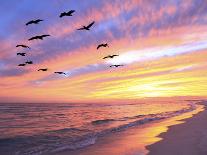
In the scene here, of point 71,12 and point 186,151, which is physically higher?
point 71,12

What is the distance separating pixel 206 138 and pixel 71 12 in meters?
12.1

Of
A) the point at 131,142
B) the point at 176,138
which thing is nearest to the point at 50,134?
the point at 131,142

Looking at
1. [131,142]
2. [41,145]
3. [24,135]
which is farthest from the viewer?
[24,135]

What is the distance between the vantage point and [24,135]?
2872 cm

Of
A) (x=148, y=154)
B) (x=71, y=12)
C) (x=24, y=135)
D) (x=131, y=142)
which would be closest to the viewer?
(x=71, y=12)

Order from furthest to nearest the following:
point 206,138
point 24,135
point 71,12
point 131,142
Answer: point 24,135, point 131,142, point 206,138, point 71,12

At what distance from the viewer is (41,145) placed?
23.0 metres

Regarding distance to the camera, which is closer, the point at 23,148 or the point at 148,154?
the point at 148,154

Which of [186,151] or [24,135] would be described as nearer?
[186,151]

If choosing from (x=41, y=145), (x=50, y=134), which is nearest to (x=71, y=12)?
(x=41, y=145)

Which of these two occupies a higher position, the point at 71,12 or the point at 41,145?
the point at 71,12

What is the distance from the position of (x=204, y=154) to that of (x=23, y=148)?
1221 cm

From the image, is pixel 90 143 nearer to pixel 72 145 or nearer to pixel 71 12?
pixel 72 145

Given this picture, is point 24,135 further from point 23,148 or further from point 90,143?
point 90,143
